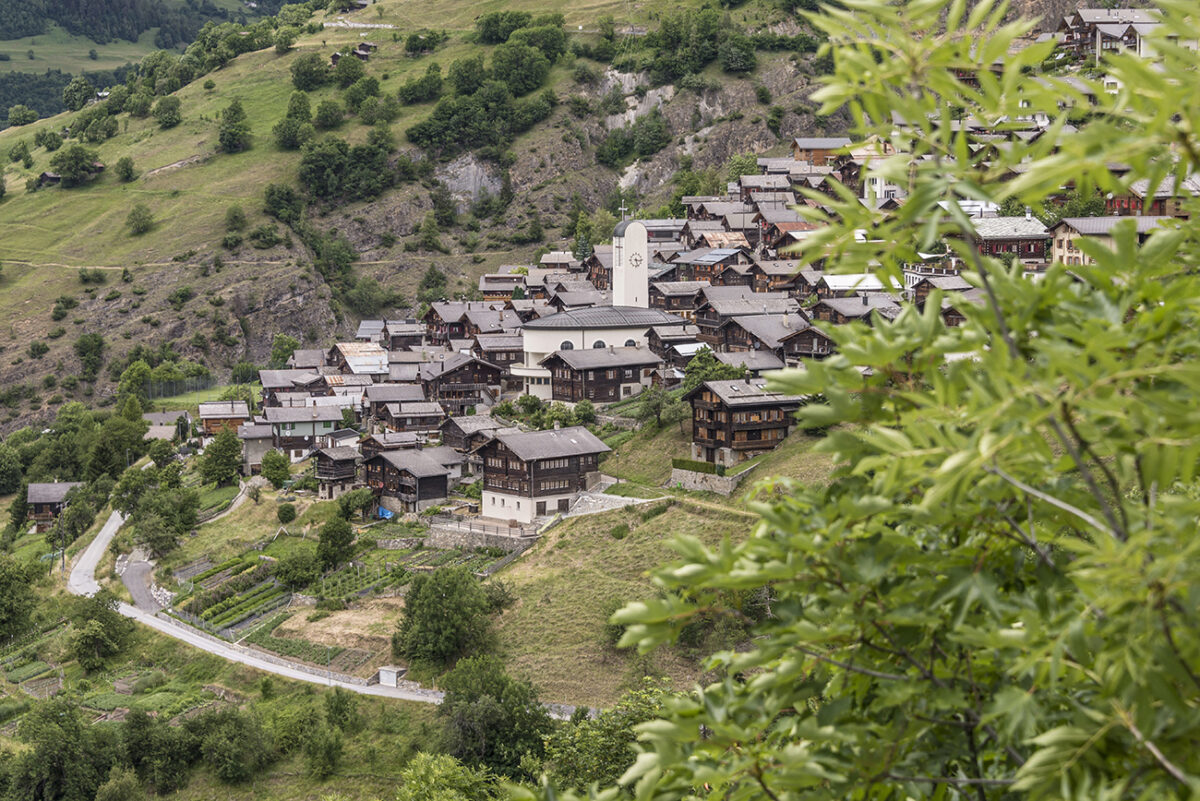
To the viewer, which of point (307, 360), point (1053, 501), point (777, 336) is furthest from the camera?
point (307, 360)

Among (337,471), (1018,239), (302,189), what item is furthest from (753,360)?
(302,189)

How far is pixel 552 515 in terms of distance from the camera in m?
48.7

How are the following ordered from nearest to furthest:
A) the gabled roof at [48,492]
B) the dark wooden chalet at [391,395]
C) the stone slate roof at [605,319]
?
the stone slate roof at [605,319] → the dark wooden chalet at [391,395] → the gabled roof at [48,492]

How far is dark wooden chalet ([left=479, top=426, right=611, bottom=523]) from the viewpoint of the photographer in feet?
157

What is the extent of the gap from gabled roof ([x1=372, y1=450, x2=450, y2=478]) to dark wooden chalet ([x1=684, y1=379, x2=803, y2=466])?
527 inches

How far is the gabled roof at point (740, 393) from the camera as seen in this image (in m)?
45.4

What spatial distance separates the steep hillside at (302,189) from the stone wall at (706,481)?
62.5 metres

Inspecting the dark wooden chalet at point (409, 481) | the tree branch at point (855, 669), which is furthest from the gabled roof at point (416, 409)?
the tree branch at point (855, 669)

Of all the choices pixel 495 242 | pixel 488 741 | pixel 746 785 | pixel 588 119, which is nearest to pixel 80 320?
pixel 495 242

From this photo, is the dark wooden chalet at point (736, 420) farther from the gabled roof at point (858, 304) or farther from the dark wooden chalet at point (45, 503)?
the dark wooden chalet at point (45, 503)

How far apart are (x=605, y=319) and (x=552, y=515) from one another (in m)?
17.6

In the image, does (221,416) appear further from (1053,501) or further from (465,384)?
(1053,501)

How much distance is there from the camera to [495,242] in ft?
376

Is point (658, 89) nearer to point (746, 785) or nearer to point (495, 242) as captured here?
point (495, 242)
